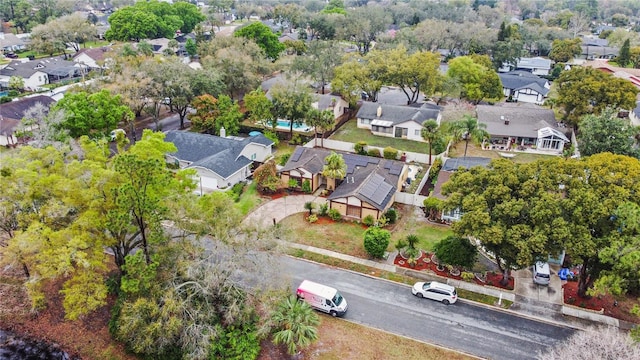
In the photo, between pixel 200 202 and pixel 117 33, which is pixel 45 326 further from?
pixel 117 33

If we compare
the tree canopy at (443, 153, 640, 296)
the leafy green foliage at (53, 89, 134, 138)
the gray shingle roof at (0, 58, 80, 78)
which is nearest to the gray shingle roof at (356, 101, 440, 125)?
the tree canopy at (443, 153, 640, 296)

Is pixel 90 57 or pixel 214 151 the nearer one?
pixel 214 151

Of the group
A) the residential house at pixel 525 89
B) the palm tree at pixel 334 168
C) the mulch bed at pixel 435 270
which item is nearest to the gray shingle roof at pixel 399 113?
the palm tree at pixel 334 168

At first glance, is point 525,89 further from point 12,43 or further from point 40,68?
point 12,43

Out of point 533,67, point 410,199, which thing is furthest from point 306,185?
→ point 533,67

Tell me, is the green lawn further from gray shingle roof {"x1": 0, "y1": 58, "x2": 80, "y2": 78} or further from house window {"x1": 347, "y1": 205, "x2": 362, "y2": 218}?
gray shingle roof {"x1": 0, "y1": 58, "x2": 80, "y2": 78}
